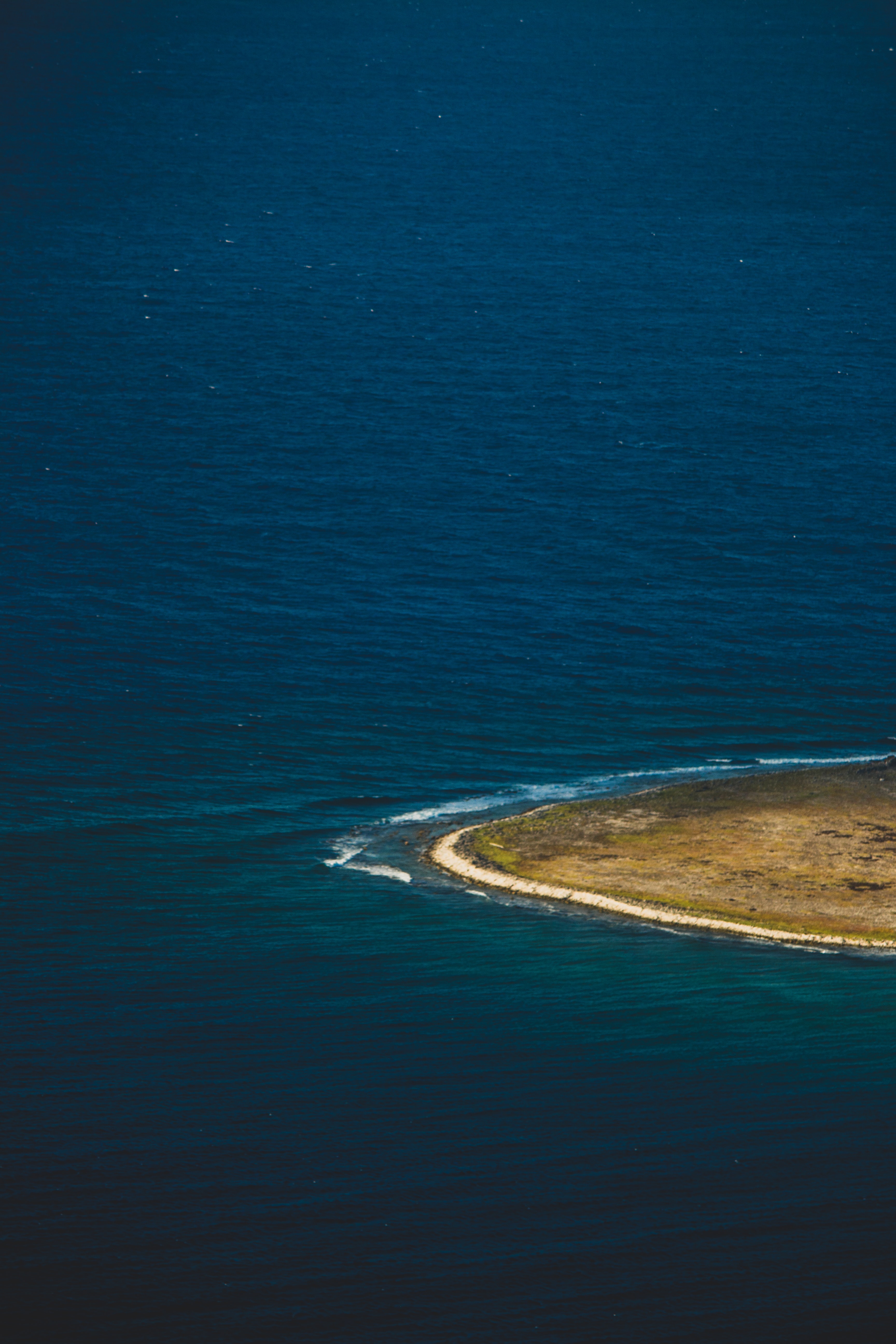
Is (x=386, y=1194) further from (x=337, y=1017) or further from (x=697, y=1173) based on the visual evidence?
(x=337, y=1017)

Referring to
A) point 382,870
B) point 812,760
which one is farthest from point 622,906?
point 812,760

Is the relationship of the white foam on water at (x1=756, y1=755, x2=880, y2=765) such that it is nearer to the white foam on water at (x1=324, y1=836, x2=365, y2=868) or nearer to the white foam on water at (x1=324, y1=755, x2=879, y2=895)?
the white foam on water at (x1=324, y1=755, x2=879, y2=895)

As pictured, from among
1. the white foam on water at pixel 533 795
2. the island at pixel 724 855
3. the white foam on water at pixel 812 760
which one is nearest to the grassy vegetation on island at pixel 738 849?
the island at pixel 724 855

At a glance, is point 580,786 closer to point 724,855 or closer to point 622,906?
point 724,855

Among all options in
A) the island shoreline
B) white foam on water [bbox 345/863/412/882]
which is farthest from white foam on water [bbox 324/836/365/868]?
the island shoreline

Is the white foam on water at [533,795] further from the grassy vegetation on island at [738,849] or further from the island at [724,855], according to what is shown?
the grassy vegetation on island at [738,849]
